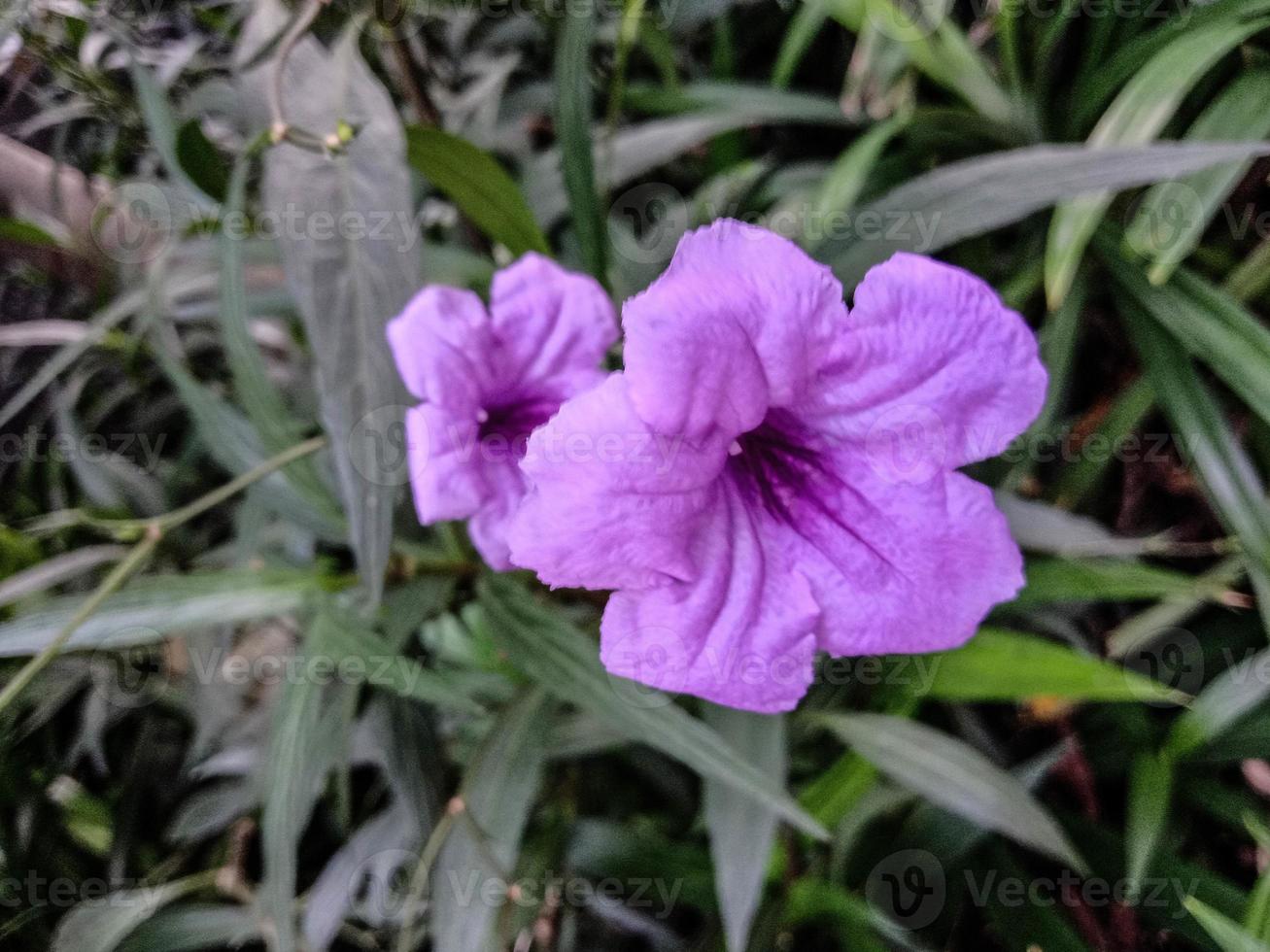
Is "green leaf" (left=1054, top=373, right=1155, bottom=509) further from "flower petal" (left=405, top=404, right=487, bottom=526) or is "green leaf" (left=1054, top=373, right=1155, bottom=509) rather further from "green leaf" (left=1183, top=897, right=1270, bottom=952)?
"flower petal" (left=405, top=404, right=487, bottom=526)

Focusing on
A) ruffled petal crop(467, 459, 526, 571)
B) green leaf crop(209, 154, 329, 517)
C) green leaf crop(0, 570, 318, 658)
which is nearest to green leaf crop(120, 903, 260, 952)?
green leaf crop(0, 570, 318, 658)

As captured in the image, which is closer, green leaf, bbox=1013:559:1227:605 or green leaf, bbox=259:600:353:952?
green leaf, bbox=259:600:353:952

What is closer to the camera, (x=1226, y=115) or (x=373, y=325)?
(x=373, y=325)

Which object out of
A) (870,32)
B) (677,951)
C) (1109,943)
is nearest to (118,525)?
(677,951)

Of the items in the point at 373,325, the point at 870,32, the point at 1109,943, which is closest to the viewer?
the point at 373,325

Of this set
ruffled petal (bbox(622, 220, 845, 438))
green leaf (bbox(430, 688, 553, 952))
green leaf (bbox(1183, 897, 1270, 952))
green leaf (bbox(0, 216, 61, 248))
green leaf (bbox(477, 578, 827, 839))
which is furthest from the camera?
green leaf (bbox(0, 216, 61, 248))

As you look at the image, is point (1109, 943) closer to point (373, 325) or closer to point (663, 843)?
point (663, 843)

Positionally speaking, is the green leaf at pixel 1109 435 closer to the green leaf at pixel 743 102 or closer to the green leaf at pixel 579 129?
the green leaf at pixel 743 102

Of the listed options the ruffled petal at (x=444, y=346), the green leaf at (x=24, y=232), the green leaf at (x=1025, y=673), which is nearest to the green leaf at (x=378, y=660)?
the ruffled petal at (x=444, y=346)
